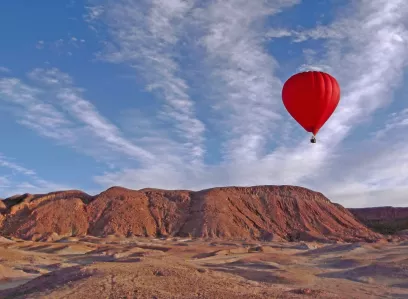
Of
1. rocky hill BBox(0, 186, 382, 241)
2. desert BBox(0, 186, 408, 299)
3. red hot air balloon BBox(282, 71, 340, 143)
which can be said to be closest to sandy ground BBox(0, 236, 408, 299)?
desert BBox(0, 186, 408, 299)

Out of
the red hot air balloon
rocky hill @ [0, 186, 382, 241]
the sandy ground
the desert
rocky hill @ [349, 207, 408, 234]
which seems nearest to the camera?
the sandy ground

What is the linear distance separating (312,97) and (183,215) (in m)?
59.1

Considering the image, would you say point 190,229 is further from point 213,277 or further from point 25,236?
point 213,277

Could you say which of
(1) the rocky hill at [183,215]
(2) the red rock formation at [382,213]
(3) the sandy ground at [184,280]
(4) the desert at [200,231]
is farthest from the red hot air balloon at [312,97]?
(2) the red rock formation at [382,213]

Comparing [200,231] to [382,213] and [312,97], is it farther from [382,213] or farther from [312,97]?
[312,97]

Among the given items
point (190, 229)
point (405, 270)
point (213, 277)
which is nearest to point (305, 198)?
point (190, 229)

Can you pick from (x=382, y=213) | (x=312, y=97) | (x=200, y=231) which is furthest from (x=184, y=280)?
(x=382, y=213)

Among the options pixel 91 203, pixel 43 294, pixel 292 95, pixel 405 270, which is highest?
pixel 91 203

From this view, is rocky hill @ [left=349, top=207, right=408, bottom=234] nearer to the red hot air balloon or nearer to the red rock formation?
the red rock formation

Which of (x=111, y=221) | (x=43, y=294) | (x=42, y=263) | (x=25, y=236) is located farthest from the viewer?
(x=111, y=221)

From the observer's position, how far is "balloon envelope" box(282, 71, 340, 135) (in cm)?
2400

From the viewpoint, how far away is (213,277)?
17750 millimetres

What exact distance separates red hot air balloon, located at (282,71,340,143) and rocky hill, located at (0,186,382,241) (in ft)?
164

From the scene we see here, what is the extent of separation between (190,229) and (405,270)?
4976cm
